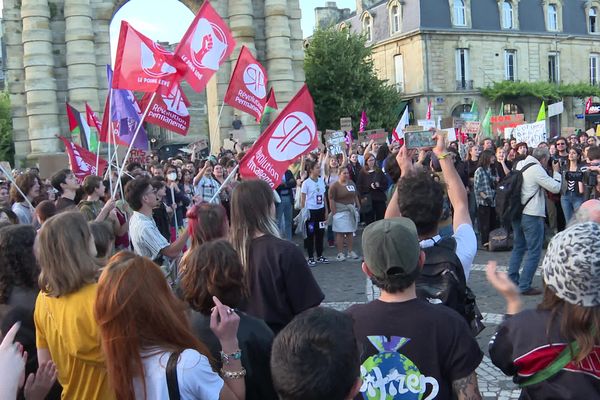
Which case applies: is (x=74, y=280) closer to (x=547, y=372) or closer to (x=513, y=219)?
(x=547, y=372)

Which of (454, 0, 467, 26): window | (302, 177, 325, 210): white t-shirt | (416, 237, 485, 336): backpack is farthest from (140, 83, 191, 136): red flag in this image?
(454, 0, 467, 26): window

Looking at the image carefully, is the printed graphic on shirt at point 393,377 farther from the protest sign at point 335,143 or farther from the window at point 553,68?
the window at point 553,68

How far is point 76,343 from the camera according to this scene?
2898 mm

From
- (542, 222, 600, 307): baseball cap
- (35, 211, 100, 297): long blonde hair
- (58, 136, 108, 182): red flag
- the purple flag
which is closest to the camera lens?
(542, 222, 600, 307): baseball cap

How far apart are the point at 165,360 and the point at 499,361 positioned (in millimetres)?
1275

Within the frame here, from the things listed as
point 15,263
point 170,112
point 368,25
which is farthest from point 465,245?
point 368,25

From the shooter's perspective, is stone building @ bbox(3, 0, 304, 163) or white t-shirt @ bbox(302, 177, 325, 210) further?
stone building @ bbox(3, 0, 304, 163)

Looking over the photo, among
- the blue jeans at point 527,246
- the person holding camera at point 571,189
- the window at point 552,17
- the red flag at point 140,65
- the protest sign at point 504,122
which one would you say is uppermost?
the window at point 552,17

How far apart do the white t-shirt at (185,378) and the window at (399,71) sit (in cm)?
4216

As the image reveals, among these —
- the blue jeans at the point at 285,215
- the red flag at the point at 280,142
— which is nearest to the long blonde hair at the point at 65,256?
the red flag at the point at 280,142

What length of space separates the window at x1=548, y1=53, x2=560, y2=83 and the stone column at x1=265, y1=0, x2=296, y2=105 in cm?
2879

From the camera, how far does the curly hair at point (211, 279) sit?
2.93 m

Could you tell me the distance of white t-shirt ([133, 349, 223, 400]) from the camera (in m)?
2.41

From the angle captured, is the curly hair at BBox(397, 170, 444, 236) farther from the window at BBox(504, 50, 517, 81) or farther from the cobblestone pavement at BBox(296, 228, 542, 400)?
the window at BBox(504, 50, 517, 81)
